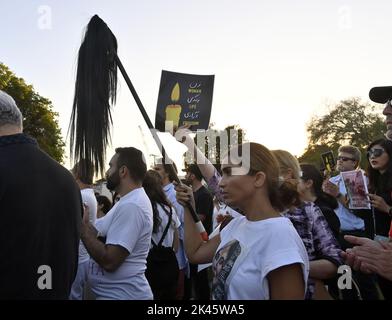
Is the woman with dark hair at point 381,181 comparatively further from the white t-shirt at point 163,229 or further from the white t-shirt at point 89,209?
the white t-shirt at point 89,209

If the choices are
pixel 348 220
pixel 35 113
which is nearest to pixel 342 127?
pixel 35 113

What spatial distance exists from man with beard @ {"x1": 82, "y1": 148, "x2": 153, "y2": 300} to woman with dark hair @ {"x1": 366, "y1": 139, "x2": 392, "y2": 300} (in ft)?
6.17

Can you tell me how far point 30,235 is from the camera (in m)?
2.55

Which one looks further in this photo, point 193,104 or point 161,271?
point 161,271

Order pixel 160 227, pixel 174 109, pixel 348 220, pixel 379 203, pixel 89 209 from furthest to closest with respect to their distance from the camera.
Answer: pixel 348 220 → pixel 160 227 → pixel 89 209 → pixel 379 203 → pixel 174 109

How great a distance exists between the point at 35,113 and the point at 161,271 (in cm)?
3582

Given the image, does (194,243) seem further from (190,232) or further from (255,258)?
(255,258)

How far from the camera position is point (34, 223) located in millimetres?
2570

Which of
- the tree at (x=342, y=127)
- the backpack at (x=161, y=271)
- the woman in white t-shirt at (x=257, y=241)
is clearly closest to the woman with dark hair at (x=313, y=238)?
the woman in white t-shirt at (x=257, y=241)

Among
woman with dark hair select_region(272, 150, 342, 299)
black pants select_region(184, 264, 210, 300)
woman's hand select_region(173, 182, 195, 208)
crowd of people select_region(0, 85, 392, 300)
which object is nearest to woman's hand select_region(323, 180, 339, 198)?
crowd of people select_region(0, 85, 392, 300)

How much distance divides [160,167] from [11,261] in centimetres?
358

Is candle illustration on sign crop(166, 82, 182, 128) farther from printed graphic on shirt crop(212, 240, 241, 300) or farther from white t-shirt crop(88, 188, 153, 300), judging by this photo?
printed graphic on shirt crop(212, 240, 241, 300)

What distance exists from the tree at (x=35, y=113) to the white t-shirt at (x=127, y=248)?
1332 inches
